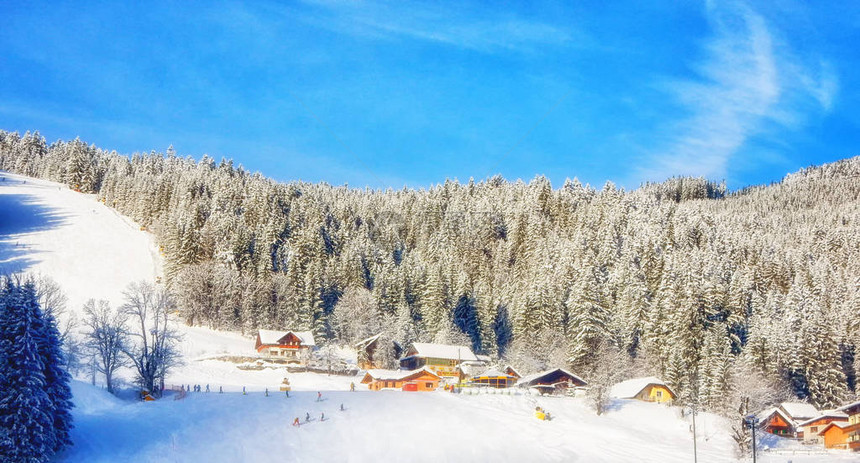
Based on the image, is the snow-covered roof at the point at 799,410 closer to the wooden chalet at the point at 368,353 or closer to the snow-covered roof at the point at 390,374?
the snow-covered roof at the point at 390,374

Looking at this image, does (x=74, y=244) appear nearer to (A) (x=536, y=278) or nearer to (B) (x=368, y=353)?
(B) (x=368, y=353)

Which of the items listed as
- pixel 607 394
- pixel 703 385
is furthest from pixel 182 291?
pixel 703 385

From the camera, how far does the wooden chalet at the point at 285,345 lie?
90000 millimetres

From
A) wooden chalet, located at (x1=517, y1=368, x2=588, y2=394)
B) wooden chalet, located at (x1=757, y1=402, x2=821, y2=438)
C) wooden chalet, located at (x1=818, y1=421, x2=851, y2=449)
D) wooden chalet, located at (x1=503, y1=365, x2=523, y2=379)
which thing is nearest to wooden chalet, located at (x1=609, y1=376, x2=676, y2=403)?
wooden chalet, located at (x1=517, y1=368, x2=588, y2=394)

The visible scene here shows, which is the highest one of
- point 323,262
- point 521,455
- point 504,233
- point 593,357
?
point 504,233

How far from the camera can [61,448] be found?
134 feet

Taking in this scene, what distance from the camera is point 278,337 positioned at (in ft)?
300

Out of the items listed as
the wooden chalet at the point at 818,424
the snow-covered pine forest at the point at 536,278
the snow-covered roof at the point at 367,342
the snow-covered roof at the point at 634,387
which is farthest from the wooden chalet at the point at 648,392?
the snow-covered roof at the point at 367,342

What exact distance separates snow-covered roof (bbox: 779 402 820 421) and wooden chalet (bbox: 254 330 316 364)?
5453 centimetres

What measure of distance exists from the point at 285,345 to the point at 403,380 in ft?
63.0

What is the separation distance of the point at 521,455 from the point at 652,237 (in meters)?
67.0

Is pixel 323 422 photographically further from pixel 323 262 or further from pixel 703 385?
pixel 323 262

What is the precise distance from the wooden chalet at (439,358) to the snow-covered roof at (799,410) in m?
36.4

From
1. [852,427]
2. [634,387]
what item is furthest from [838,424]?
[634,387]
